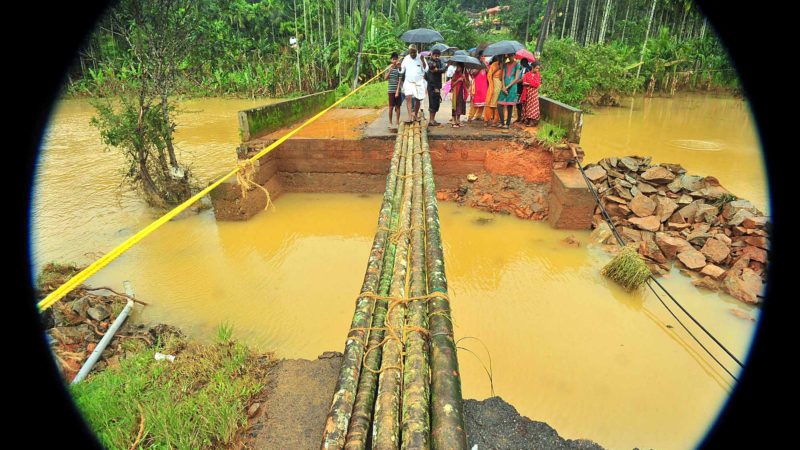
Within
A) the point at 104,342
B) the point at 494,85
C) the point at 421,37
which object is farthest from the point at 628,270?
the point at 421,37

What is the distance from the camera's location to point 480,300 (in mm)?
4633

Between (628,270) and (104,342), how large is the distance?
549 cm

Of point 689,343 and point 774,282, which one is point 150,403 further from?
point 774,282

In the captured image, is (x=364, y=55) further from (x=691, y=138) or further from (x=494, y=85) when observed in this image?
(x=691, y=138)

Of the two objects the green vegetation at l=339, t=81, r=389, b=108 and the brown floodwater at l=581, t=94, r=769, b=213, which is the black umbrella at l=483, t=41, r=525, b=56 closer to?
the brown floodwater at l=581, t=94, r=769, b=213

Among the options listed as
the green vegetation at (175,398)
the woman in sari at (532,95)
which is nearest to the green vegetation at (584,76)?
the woman in sari at (532,95)

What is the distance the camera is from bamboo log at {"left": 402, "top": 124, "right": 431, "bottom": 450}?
157 cm

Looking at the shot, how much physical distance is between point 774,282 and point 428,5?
2652 cm

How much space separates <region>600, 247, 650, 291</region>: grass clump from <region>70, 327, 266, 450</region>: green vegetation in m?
4.14

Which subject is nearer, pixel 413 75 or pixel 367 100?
pixel 413 75

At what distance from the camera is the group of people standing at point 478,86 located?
695 centimetres

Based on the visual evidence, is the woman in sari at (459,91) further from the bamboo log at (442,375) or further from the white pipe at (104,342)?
the white pipe at (104,342)

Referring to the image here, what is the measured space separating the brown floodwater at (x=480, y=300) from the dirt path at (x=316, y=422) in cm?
98

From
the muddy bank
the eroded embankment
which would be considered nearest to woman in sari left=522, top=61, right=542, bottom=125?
the eroded embankment
